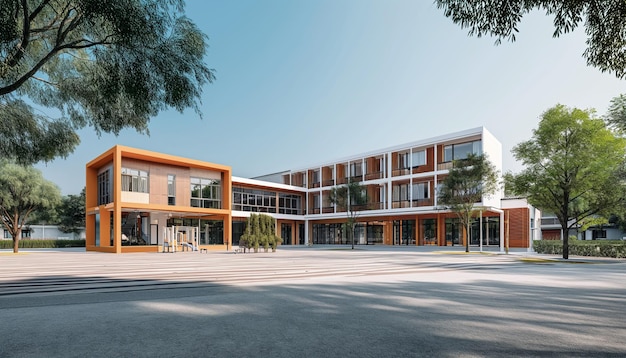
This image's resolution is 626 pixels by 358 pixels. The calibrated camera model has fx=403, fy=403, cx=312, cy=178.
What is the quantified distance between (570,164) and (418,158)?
2261cm

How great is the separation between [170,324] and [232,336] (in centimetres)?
120

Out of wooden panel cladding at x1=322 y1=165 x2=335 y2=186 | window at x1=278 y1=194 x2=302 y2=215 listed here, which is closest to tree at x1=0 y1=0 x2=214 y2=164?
window at x1=278 y1=194 x2=302 y2=215

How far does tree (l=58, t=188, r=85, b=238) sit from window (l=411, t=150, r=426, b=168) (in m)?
46.6

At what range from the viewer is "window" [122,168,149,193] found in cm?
3180

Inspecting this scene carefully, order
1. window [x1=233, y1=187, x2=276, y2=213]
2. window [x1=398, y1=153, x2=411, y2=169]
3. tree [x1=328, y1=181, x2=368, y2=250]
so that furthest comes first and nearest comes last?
window [x1=233, y1=187, x2=276, y2=213]
window [x1=398, y1=153, x2=411, y2=169]
tree [x1=328, y1=181, x2=368, y2=250]

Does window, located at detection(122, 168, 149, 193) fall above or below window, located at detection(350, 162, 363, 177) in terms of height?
below

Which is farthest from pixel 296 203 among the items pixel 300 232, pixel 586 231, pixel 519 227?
pixel 586 231

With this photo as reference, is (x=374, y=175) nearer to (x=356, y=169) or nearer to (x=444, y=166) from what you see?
(x=356, y=169)

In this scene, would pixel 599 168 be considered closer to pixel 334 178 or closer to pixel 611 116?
pixel 611 116

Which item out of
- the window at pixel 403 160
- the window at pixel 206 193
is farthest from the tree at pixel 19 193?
the window at pixel 403 160

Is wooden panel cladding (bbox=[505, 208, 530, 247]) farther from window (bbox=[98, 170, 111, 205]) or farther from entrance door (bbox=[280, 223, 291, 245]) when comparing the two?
window (bbox=[98, 170, 111, 205])

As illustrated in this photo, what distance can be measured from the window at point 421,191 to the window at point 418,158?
2.25 metres

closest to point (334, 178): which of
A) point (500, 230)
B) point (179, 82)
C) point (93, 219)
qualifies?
point (500, 230)

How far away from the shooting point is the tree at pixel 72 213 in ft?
191
